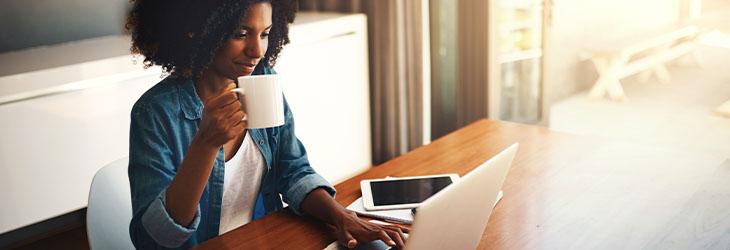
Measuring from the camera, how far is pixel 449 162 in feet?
5.47

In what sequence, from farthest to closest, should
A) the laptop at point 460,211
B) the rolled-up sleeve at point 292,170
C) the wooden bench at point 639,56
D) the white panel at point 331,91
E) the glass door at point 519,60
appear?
1. the wooden bench at point 639,56
2. the glass door at point 519,60
3. the white panel at point 331,91
4. the rolled-up sleeve at point 292,170
5. the laptop at point 460,211

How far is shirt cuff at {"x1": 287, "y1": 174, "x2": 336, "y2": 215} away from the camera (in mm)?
1421

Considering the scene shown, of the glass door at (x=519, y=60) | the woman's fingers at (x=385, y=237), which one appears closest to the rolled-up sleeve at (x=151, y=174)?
the woman's fingers at (x=385, y=237)

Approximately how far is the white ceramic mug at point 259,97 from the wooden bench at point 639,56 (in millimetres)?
2551

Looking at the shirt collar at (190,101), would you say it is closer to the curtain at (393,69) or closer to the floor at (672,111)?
the curtain at (393,69)

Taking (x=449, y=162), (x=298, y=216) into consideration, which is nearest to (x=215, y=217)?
(x=298, y=216)

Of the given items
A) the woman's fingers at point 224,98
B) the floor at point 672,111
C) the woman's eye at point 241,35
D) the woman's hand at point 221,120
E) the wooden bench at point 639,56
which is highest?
the woman's eye at point 241,35

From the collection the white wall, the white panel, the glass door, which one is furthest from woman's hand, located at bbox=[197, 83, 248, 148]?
the white wall

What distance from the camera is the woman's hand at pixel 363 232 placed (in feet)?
4.03

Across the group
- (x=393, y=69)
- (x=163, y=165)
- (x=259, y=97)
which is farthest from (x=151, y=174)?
(x=393, y=69)

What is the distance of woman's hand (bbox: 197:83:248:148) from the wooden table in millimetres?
181

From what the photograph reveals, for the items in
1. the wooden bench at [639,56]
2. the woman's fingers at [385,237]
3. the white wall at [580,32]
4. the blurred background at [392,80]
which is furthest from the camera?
the white wall at [580,32]

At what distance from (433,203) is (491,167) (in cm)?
18

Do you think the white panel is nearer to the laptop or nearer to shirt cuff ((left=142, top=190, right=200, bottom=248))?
shirt cuff ((left=142, top=190, right=200, bottom=248))
